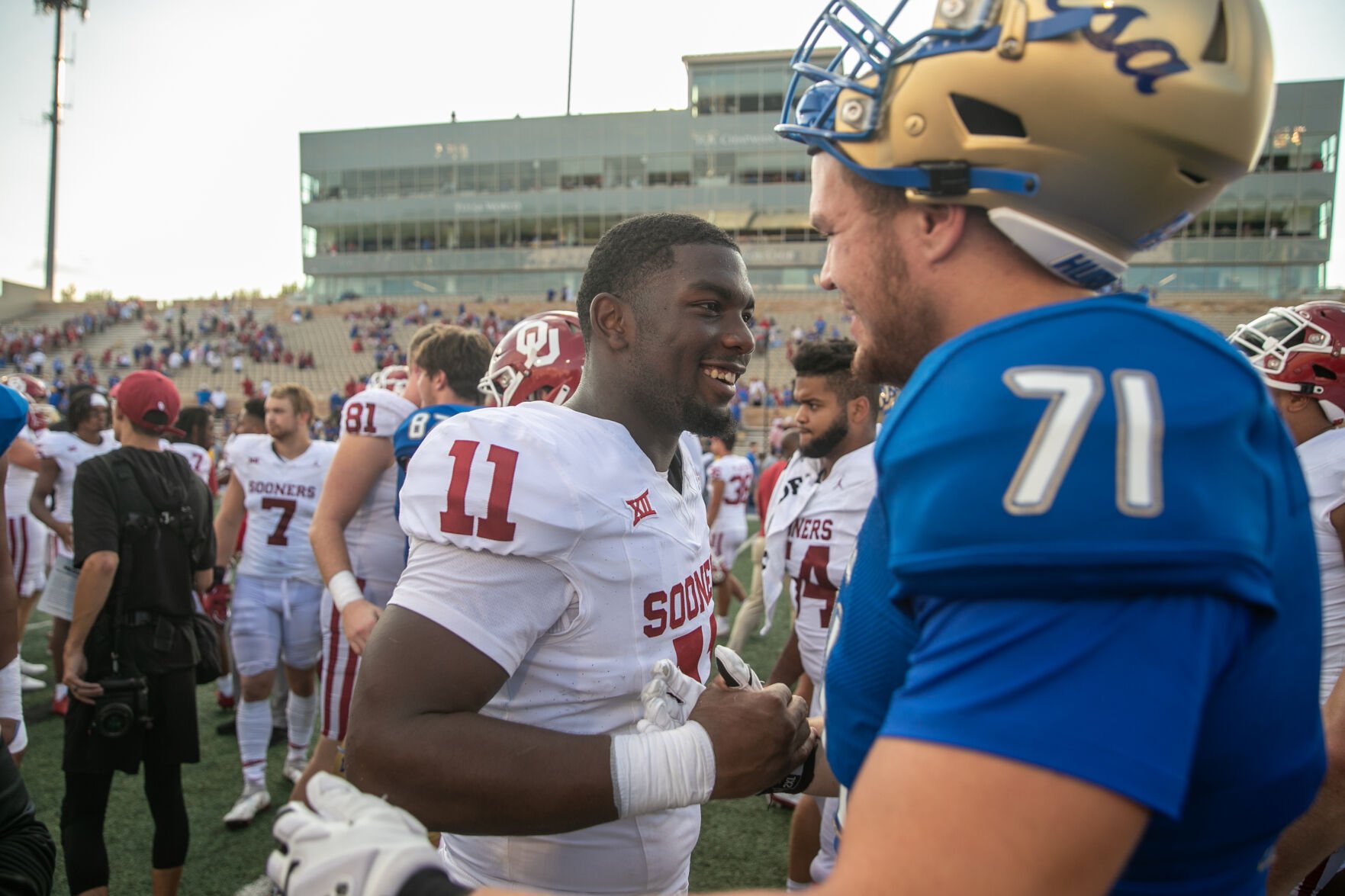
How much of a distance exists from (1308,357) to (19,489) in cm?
894

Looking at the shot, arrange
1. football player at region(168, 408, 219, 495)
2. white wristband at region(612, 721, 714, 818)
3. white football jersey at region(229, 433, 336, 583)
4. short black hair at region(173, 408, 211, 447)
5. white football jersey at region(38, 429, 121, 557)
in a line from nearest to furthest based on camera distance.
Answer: white wristband at region(612, 721, 714, 818)
white football jersey at region(229, 433, 336, 583)
football player at region(168, 408, 219, 495)
white football jersey at region(38, 429, 121, 557)
short black hair at region(173, 408, 211, 447)

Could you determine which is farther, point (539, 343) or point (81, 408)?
point (81, 408)

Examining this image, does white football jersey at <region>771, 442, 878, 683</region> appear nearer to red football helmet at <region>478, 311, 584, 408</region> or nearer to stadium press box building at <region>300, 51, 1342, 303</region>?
red football helmet at <region>478, 311, 584, 408</region>

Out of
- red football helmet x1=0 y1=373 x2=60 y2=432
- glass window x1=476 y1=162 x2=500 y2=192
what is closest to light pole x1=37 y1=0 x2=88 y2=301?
glass window x1=476 y1=162 x2=500 y2=192

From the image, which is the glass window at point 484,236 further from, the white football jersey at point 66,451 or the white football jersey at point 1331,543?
the white football jersey at point 1331,543

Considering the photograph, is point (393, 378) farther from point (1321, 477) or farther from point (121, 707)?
point (1321, 477)

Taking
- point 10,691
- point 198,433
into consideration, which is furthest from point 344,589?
point 198,433

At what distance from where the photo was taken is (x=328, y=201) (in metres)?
50.8

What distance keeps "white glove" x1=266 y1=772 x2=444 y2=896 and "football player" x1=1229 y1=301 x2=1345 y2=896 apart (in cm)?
167

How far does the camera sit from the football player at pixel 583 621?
59.2 inches

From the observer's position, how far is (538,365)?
12.1 feet

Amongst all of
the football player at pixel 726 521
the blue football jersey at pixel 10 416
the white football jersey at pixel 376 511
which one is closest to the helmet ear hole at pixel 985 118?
the blue football jersey at pixel 10 416

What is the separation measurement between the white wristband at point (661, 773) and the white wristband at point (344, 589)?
104 inches

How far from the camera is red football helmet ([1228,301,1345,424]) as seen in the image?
302cm
